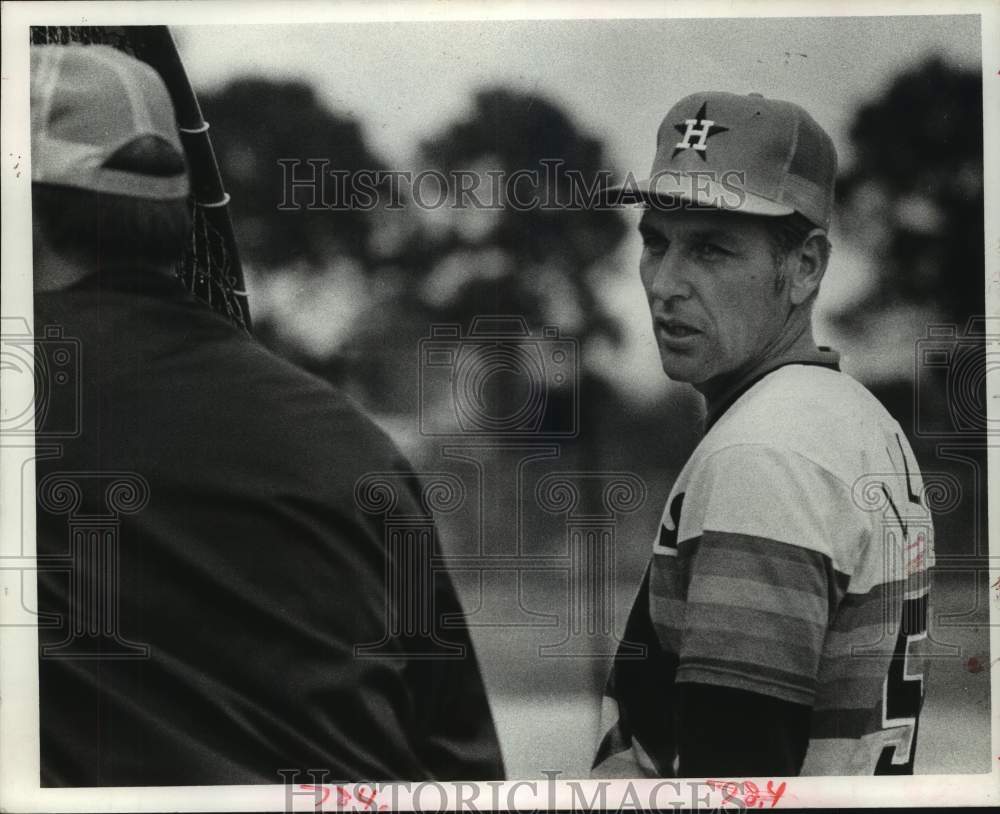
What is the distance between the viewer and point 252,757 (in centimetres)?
348

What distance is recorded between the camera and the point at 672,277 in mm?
3467

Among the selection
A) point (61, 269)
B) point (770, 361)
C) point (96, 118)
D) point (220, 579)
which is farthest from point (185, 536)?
point (770, 361)

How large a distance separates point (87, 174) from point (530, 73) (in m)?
1.48

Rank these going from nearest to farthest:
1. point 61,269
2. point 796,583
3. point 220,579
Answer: point 796,583 → point 220,579 → point 61,269

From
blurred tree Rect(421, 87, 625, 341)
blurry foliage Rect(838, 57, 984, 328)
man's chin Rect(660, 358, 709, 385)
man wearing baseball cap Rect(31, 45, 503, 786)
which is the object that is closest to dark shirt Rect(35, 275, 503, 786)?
man wearing baseball cap Rect(31, 45, 503, 786)

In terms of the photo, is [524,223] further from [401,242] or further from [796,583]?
[796,583]

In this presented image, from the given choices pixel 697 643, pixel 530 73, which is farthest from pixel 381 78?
pixel 697 643

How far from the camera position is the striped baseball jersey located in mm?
3316

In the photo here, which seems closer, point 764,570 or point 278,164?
point 764,570

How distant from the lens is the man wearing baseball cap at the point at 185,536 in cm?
344

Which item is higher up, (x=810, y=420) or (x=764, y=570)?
(x=810, y=420)

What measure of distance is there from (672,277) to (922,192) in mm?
872

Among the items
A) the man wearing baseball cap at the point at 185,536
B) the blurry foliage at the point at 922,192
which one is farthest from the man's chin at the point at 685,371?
the man wearing baseball cap at the point at 185,536

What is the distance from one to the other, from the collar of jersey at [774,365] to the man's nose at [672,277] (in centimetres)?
34
